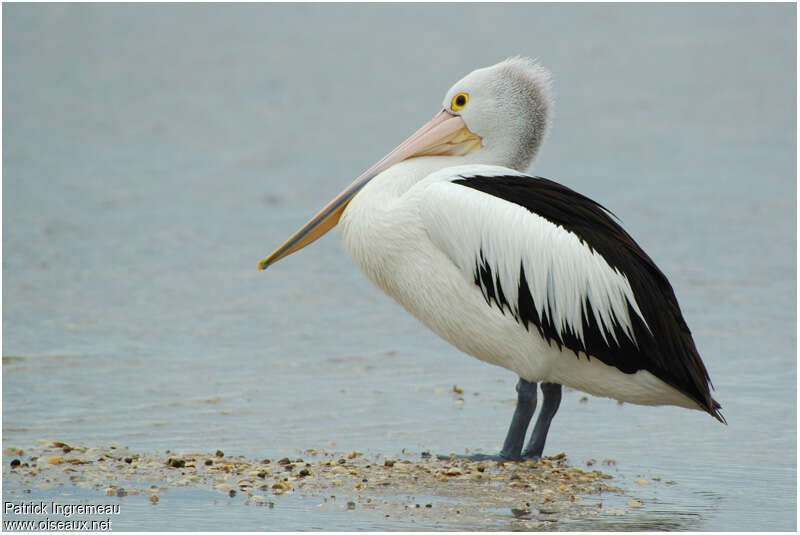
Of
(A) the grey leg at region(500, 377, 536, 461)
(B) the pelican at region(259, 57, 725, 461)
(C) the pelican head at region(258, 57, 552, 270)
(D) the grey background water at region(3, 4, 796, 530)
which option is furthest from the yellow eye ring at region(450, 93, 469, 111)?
(D) the grey background water at region(3, 4, 796, 530)

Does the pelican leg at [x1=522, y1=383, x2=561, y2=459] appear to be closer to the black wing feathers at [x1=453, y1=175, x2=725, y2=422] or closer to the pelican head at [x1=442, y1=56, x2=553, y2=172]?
the black wing feathers at [x1=453, y1=175, x2=725, y2=422]

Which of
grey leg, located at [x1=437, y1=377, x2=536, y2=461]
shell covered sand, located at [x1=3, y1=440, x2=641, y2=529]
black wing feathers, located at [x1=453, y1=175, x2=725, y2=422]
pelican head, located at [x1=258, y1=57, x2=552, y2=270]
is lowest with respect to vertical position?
shell covered sand, located at [x1=3, y1=440, x2=641, y2=529]

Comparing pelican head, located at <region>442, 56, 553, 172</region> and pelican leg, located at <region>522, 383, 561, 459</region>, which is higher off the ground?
pelican head, located at <region>442, 56, 553, 172</region>

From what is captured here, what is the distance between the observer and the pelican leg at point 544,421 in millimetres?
5500

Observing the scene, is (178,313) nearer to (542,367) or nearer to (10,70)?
(542,367)

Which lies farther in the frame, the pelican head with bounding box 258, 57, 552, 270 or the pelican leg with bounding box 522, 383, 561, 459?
the pelican head with bounding box 258, 57, 552, 270

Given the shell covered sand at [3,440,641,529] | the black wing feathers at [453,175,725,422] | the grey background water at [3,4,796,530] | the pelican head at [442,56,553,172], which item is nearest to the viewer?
the shell covered sand at [3,440,641,529]

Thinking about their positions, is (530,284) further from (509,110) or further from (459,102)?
(459,102)

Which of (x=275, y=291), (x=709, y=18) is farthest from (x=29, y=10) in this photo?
(x=275, y=291)

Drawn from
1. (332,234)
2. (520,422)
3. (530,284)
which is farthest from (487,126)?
(332,234)

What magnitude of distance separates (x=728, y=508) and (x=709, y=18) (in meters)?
18.4

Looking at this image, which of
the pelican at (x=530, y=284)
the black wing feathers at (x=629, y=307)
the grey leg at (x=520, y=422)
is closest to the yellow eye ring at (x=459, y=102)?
the pelican at (x=530, y=284)

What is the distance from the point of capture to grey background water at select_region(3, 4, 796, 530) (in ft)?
19.7

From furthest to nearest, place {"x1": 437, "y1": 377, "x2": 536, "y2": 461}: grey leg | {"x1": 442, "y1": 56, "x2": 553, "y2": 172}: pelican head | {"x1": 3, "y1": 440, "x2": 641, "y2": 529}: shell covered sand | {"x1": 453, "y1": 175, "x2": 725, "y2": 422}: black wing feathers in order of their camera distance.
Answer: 1. {"x1": 442, "y1": 56, "x2": 553, "y2": 172}: pelican head
2. {"x1": 437, "y1": 377, "x2": 536, "y2": 461}: grey leg
3. {"x1": 453, "y1": 175, "x2": 725, "y2": 422}: black wing feathers
4. {"x1": 3, "y1": 440, "x2": 641, "y2": 529}: shell covered sand
